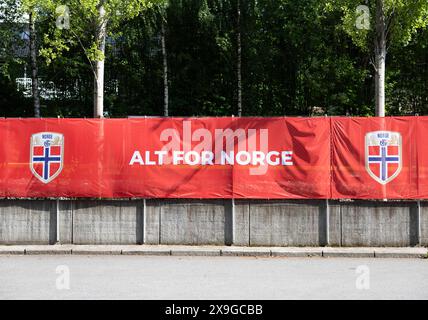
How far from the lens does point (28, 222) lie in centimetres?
1417

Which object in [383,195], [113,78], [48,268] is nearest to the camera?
[48,268]

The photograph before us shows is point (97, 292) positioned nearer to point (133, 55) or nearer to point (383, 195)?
point (383, 195)

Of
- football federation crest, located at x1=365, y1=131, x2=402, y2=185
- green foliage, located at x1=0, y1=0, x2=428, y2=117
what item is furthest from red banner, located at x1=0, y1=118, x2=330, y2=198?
green foliage, located at x1=0, y1=0, x2=428, y2=117

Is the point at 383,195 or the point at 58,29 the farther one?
the point at 58,29

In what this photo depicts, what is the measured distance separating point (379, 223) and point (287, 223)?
1.97m

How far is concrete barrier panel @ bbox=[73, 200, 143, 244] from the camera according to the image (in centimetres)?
1405

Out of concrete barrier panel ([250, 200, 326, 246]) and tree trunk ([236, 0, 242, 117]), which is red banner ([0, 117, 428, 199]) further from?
tree trunk ([236, 0, 242, 117])

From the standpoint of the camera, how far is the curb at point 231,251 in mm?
12906

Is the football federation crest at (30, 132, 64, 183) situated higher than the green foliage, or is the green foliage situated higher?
the green foliage

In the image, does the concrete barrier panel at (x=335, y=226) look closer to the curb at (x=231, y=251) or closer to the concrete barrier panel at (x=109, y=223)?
the curb at (x=231, y=251)

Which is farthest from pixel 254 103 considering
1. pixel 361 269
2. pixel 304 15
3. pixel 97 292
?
pixel 97 292

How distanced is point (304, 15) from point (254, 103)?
16.1 feet

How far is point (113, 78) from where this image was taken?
33438 mm

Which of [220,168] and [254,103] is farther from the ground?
[254,103]
